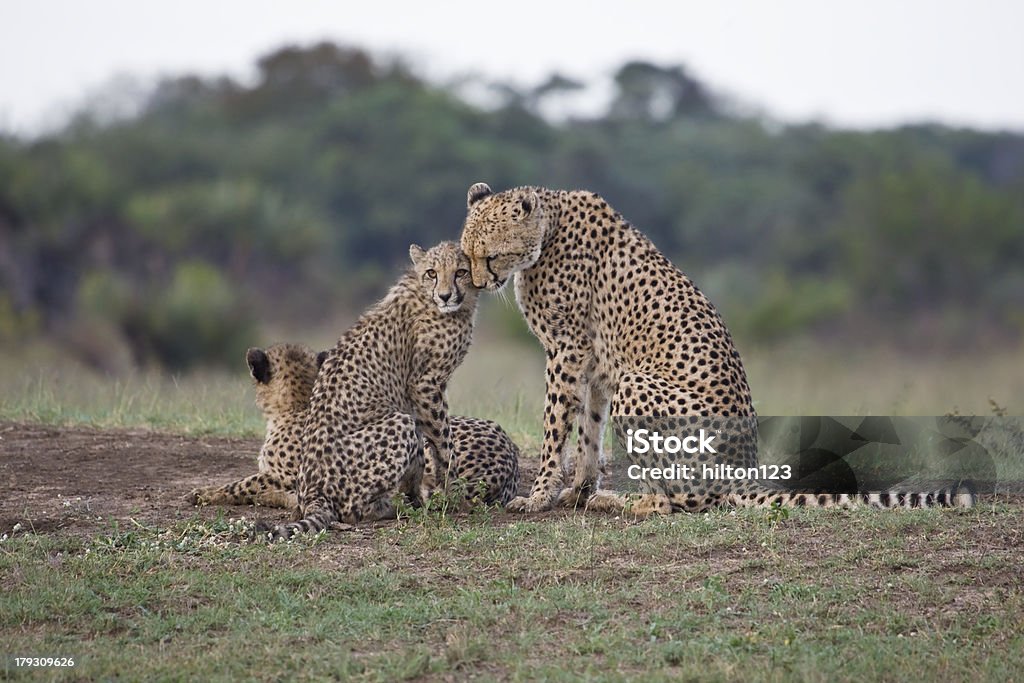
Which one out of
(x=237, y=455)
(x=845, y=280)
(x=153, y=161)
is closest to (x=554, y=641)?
(x=237, y=455)

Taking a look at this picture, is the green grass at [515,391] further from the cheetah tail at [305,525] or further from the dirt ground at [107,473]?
the cheetah tail at [305,525]

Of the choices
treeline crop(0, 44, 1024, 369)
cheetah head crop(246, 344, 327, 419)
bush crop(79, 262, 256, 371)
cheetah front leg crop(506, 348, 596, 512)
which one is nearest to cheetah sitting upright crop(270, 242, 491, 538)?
cheetah head crop(246, 344, 327, 419)

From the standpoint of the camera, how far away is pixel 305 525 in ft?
17.0

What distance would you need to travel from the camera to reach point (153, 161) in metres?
28.0

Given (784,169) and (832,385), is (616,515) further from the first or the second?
(784,169)

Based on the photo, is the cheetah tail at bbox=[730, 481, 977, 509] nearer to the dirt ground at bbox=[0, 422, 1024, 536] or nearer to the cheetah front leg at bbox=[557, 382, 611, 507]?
the dirt ground at bbox=[0, 422, 1024, 536]

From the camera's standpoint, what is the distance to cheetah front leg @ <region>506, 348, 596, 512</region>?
5.99 metres

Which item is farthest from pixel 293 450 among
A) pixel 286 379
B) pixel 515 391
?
pixel 515 391

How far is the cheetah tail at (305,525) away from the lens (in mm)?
5094

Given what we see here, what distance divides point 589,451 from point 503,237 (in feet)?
3.29

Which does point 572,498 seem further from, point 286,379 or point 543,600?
point 543,600

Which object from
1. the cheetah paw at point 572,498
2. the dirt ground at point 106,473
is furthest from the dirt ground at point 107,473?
the cheetah paw at point 572,498

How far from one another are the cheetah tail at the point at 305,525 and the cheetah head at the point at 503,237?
122 cm

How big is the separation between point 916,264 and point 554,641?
73.5 ft
